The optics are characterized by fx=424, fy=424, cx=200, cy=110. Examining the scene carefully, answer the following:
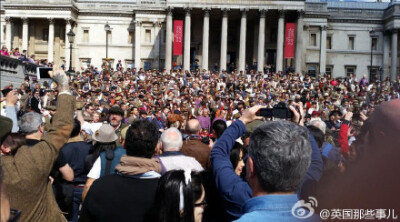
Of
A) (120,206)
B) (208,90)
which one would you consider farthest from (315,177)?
(208,90)

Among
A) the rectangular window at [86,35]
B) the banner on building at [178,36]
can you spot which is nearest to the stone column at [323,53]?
the banner on building at [178,36]

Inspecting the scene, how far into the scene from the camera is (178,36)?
152 ft

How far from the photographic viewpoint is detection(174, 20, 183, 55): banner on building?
4625cm

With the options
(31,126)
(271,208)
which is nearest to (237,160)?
(31,126)

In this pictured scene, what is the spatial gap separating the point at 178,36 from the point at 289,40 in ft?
39.7

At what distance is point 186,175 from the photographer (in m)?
3.31

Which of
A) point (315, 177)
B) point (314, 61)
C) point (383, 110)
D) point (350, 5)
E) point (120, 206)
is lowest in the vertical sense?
point (120, 206)

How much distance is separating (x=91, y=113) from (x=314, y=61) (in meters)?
45.4

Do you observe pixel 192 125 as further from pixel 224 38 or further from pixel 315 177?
pixel 224 38

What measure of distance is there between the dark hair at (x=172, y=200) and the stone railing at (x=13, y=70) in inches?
984

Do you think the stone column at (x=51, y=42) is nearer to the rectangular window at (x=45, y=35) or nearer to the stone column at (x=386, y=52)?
the rectangular window at (x=45, y=35)

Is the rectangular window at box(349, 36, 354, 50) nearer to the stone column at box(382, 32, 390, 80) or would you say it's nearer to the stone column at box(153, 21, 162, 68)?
the stone column at box(382, 32, 390, 80)

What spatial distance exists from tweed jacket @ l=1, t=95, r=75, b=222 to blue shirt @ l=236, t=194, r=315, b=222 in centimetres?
195

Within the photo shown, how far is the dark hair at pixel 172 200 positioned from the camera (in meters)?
3.16
